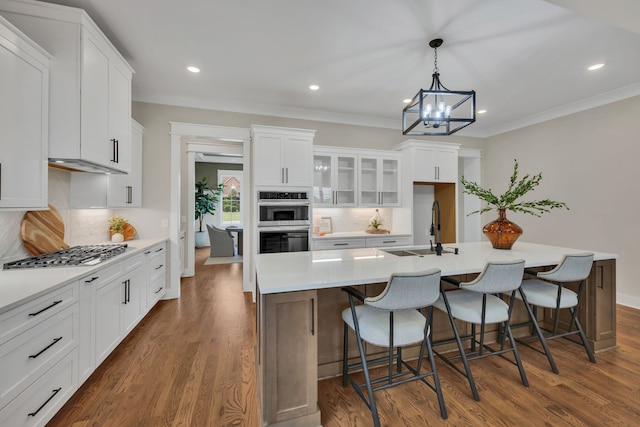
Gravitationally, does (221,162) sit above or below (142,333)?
above

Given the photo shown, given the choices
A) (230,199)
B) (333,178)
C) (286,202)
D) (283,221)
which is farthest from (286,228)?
(230,199)

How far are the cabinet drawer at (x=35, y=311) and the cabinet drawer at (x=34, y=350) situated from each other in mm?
34

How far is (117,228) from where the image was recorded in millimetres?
3326

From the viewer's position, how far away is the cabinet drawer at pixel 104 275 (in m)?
1.90

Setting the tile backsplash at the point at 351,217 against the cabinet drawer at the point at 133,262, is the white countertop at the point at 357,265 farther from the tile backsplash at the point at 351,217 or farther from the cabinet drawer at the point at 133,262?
the tile backsplash at the point at 351,217

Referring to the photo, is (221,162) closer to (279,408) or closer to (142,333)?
(142,333)

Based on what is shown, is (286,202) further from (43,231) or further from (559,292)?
(559,292)

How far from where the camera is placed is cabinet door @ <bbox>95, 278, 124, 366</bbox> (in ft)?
6.70

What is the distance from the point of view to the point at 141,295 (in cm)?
290

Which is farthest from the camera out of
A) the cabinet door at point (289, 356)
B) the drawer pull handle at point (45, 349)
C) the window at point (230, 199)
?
the window at point (230, 199)

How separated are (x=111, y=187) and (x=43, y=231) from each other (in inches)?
33.3

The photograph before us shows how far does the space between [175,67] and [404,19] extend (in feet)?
8.09

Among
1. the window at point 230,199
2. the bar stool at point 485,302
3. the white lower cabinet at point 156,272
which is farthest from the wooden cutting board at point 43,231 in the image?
the window at point 230,199

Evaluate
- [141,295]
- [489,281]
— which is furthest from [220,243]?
[489,281]
